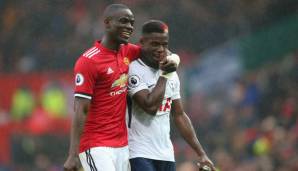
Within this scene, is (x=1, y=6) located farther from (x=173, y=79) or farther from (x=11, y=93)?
(x=173, y=79)

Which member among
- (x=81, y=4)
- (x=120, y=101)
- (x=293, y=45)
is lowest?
(x=120, y=101)

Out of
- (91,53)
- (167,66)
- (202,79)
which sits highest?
(202,79)

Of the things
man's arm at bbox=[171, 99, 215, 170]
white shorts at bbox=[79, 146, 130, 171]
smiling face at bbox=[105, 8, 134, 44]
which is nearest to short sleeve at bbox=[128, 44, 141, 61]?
smiling face at bbox=[105, 8, 134, 44]

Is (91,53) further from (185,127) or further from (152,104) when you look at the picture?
(185,127)

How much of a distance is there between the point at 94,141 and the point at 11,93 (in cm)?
868

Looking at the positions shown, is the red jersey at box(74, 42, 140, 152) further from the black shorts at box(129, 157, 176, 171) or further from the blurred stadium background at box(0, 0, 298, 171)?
the blurred stadium background at box(0, 0, 298, 171)

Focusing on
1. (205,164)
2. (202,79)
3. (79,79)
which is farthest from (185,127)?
(202,79)

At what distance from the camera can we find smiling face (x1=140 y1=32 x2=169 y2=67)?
722 centimetres

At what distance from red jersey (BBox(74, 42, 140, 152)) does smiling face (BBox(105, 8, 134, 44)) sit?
0.41 feet

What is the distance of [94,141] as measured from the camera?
23.4 ft

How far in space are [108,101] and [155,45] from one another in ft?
1.89

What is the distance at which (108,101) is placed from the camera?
280 inches

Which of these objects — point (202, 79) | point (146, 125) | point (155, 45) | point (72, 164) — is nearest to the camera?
point (72, 164)

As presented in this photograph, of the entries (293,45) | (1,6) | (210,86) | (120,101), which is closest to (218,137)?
(210,86)
